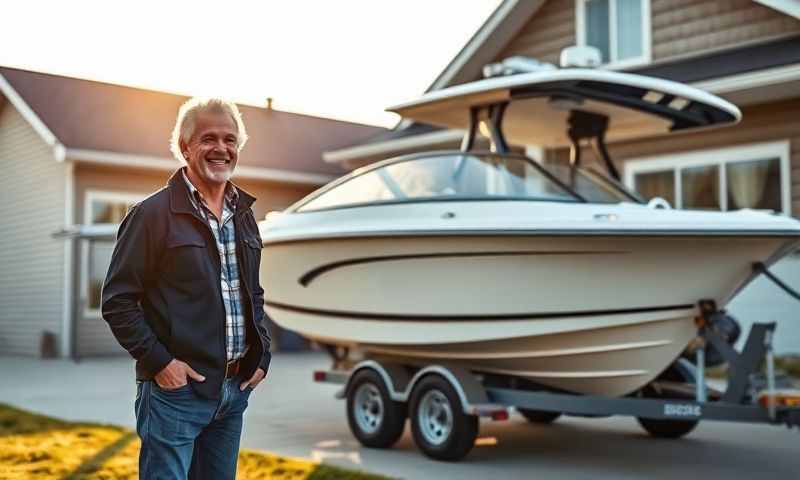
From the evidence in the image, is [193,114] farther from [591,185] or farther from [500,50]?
[500,50]

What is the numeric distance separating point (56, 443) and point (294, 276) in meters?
2.21

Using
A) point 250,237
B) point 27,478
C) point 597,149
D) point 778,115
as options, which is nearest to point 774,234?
point 597,149

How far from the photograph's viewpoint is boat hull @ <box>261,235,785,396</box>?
6.32 meters

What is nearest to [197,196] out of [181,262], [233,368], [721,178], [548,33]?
[181,262]

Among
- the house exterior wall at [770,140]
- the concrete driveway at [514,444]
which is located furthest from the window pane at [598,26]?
the concrete driveway at [514,444]

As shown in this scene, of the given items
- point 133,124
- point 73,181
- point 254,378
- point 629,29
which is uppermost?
point 629,29

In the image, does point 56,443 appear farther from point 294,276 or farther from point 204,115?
point 204,115

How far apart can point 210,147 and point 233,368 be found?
74cm

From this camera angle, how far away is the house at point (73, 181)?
1736 cm

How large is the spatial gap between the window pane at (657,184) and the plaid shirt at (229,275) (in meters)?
10.3

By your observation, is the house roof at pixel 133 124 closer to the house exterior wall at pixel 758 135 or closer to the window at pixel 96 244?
the window at pixel 96 244

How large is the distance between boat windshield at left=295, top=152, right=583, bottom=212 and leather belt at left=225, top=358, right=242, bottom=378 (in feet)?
12.7

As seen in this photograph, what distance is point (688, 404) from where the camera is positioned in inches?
242

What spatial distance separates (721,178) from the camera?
12367 millimetres
